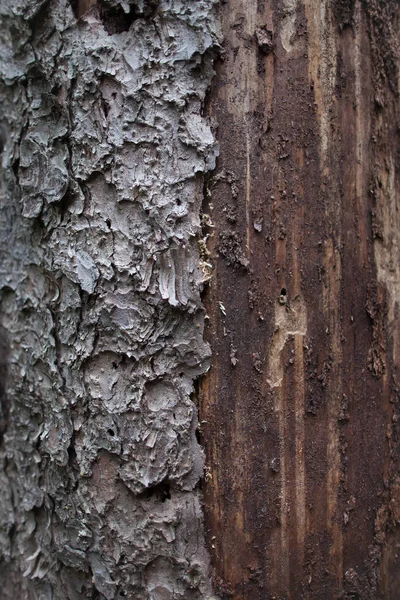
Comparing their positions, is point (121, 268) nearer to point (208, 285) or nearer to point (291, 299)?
point (208, 285)

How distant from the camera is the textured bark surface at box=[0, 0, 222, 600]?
1041 mm

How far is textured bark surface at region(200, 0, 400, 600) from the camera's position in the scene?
1.07 metres

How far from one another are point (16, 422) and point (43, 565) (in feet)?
1.09

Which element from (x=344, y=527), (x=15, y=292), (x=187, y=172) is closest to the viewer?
(x=187, y=172)

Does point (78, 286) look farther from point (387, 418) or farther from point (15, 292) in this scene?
point (387, 418)

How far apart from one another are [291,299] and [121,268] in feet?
1.14

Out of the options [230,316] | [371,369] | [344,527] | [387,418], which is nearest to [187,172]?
[230,316]

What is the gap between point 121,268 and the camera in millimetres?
1057

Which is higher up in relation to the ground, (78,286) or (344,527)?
(78,286)

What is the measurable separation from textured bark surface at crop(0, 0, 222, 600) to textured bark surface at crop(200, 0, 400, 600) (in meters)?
0.05

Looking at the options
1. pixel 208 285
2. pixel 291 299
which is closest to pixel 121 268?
pixel 208 285

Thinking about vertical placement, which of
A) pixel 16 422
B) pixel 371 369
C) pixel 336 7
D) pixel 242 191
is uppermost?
pixel 336 7

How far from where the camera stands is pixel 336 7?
1.10 metres

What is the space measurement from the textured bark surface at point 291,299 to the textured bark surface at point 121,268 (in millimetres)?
53
